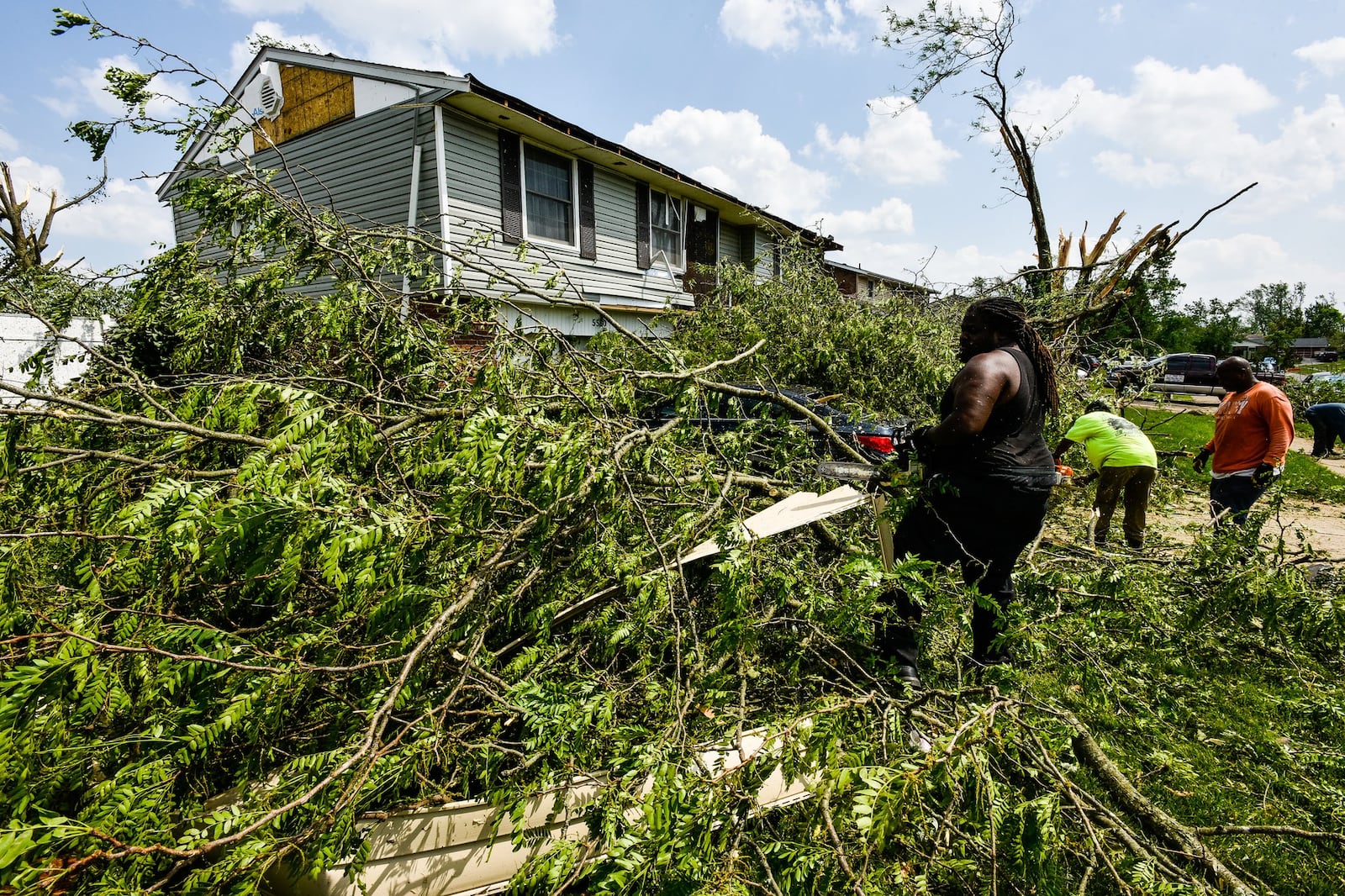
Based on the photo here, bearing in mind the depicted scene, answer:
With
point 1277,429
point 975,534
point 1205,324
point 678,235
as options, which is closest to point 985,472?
point 975,534

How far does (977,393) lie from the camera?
2736 mm

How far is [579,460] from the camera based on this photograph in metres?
2.00

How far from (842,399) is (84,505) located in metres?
5.88

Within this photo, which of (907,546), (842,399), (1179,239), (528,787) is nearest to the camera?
(528,787)

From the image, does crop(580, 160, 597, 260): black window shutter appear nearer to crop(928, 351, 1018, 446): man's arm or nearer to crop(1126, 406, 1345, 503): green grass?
crop(1126, 406, 1345, 503): green grass

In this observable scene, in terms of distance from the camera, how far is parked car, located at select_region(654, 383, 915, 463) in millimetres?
3736

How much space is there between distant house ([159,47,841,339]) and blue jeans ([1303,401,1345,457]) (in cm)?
634

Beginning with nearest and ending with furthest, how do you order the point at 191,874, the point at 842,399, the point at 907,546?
the point at 191,874 → the point at 907,546 → the point at 842,399

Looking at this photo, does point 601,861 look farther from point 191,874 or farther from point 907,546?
point 907,546

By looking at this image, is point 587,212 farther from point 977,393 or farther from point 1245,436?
point 977,393

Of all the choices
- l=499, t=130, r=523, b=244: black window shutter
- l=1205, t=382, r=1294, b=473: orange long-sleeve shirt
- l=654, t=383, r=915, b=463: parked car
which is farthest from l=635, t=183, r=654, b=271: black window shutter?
l=1205, t=382, r=1294, b=473: orange long-sleeve shirt

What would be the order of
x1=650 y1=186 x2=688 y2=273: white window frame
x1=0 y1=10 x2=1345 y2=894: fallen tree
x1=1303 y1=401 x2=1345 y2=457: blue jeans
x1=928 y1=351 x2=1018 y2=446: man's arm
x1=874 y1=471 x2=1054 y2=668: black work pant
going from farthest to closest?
x1=650 y1=186 x2=688 y2=273: white window frame < x1=1303 y1=401 x2=1345 y2=457: blue jeans < x1=874 y1=471 x2=1054 y2=668: black work pant < x1=928 y1=351 x2=1018 y2=446: man's arm < x1=0 y1=10 x2=1345 y2=894: fallen tree

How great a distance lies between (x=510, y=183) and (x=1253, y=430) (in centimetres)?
1088

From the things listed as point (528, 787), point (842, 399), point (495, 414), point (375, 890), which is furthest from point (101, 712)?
point (842, 399)
